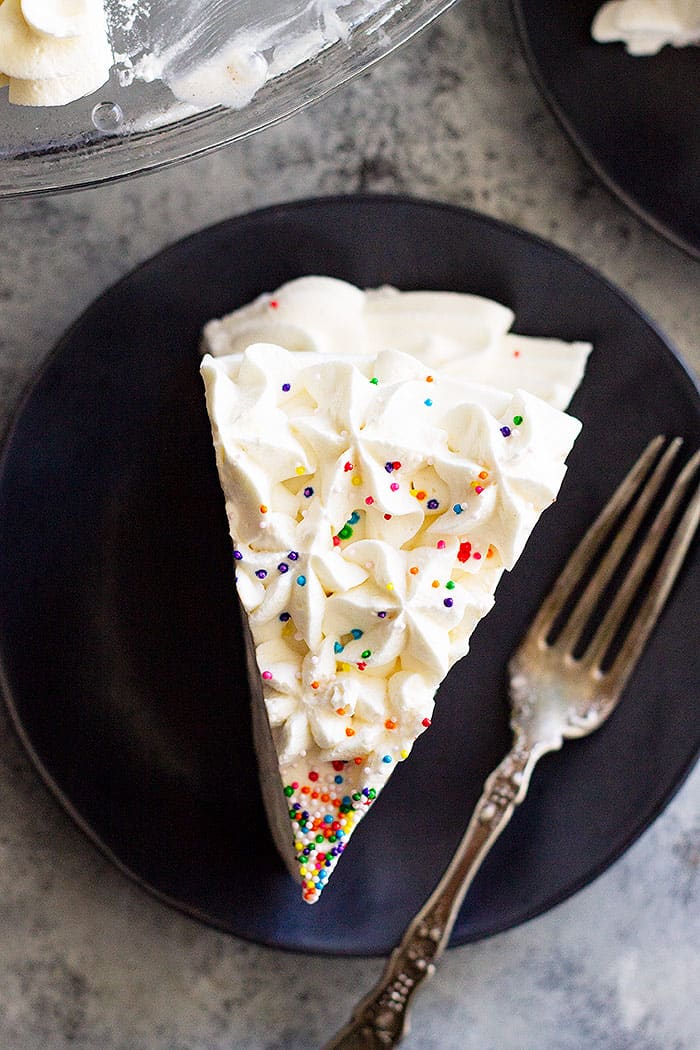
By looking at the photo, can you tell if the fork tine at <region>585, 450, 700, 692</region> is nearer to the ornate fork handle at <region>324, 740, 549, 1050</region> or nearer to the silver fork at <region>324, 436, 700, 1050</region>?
the silver fork at <region>324, 436, 700, 1050</region>

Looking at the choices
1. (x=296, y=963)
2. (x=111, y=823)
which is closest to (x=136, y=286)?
(x=111, y=823)

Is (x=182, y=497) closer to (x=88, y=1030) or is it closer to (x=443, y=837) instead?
(x=443, y=837)

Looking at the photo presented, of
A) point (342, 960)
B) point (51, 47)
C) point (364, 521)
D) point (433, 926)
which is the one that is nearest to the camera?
point (51, 47)

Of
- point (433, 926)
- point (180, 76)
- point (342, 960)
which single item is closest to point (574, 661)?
point (433, 926)

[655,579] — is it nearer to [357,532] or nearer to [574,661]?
[574,661]

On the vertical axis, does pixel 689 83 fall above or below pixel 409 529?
above

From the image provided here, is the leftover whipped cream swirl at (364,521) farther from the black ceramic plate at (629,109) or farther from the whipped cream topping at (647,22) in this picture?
the whipped cream topping at (647,22)
